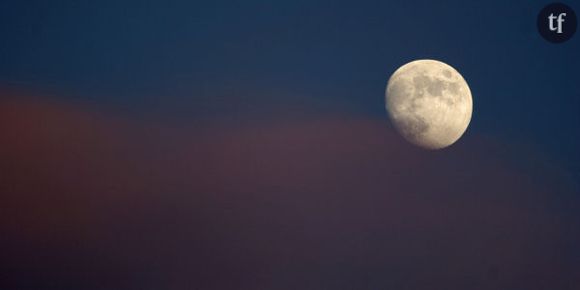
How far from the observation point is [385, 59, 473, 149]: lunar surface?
5672 millimetres

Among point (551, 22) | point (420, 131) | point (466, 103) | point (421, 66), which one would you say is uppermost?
point (551, 22)

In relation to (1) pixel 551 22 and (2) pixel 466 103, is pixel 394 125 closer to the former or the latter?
(2) pixel 466 103

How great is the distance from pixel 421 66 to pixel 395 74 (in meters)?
0.30

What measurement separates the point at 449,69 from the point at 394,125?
0.95 meters

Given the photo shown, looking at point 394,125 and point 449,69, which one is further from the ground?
point 449,69

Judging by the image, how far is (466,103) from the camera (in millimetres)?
6133

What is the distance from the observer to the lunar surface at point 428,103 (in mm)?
5672

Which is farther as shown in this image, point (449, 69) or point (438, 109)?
point (449, 69)

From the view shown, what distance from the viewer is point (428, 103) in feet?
18.5

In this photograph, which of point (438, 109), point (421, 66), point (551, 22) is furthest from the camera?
point (551, 22)

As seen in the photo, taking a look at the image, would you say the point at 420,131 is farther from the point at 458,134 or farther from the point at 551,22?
the point at 551,22

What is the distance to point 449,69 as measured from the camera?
6.23 meters

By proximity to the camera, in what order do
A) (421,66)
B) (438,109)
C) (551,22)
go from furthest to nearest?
(551,22) → (421,66) → (438,109)

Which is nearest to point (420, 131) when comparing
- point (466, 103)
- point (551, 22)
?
point (466, 103)
